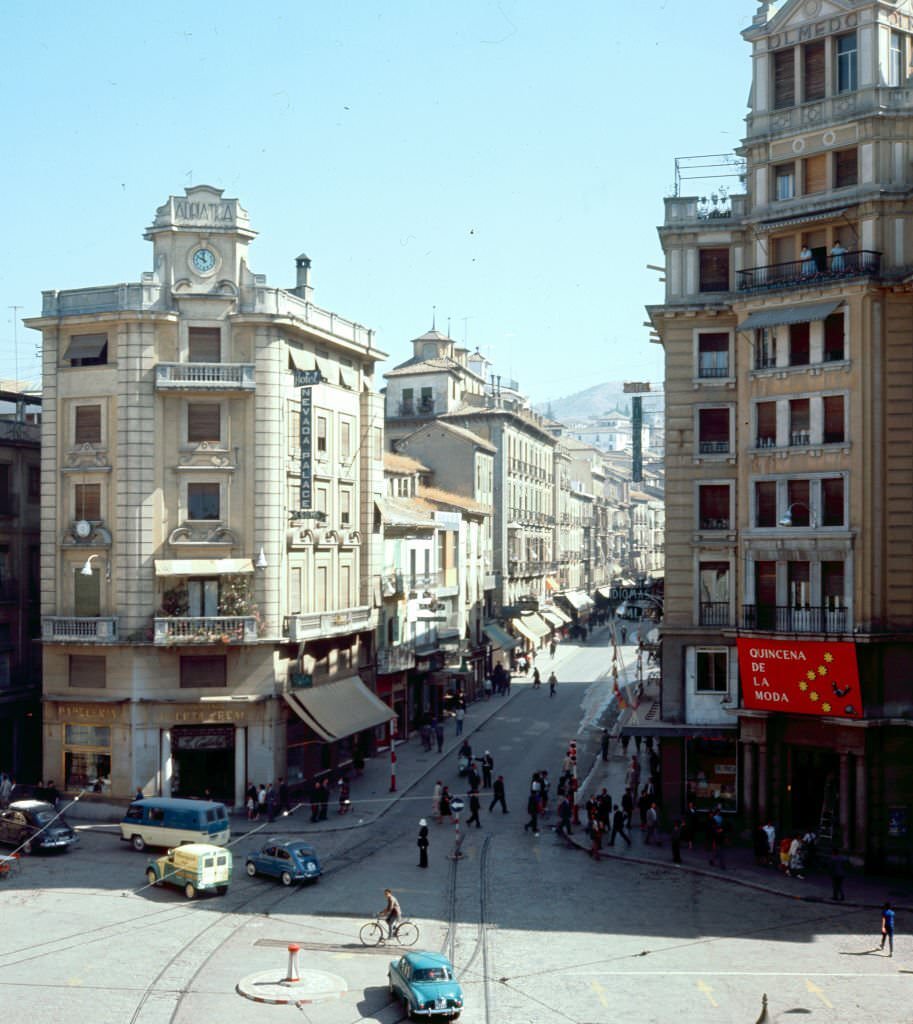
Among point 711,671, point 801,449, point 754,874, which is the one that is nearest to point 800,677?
point 711,671

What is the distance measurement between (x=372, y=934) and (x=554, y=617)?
8050 centimetres

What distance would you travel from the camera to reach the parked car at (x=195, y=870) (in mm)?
37719

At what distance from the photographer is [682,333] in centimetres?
4772

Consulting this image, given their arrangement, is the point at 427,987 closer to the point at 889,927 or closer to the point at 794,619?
the point at 889,927

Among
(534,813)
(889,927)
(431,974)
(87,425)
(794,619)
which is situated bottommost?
(534,813)

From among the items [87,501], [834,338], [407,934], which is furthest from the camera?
[87,501]

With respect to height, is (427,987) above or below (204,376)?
below

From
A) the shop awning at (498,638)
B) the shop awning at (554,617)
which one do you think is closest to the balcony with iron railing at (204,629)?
the shop awning at (498,638)

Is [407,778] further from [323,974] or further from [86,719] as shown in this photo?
[323,974]

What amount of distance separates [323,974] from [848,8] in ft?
115

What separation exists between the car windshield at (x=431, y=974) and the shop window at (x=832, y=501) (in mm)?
22571

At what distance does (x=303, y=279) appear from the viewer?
197 ft

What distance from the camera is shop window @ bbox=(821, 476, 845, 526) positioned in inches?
1705

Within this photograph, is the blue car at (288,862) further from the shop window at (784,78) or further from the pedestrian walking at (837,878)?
the shop window at (784,78)
